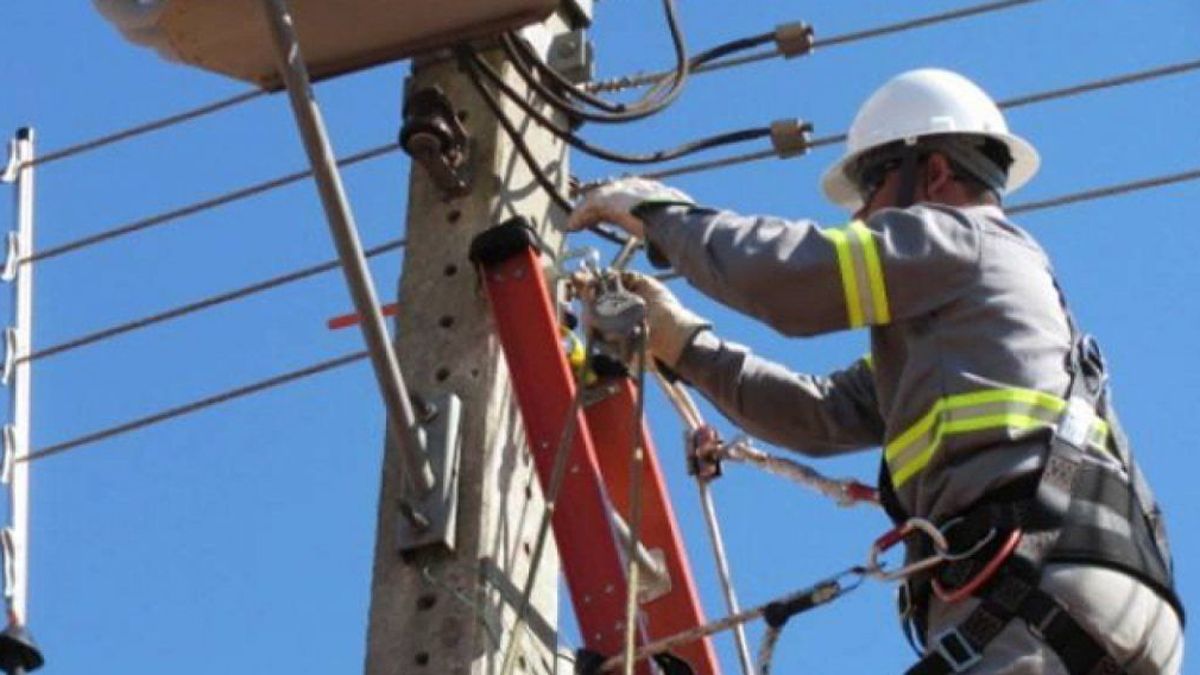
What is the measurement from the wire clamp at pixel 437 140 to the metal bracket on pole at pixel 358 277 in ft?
1.94

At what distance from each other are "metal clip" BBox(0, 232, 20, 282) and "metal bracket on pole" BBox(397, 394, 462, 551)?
250cm

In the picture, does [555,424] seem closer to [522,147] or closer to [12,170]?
[522,147]

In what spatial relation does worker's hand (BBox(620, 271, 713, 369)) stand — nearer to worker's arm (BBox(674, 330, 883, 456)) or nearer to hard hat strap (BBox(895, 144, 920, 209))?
worker's arm (BBox(674, 330, 883, 456))

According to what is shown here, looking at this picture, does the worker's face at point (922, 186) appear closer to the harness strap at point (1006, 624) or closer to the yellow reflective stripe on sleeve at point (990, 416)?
the yellow reflective stripe on sleeve at point (990, 416)

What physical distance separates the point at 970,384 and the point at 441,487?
1078mm

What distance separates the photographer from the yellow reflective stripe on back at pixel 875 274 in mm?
5949

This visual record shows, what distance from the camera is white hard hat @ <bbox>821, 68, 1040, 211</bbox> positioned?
6473 millimetres

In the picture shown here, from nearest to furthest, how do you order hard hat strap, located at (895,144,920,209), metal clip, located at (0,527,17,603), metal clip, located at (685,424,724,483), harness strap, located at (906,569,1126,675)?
1. harness strap, located at (906,569,1126,675)
2. hard hat strap, located at (895,144,920,209)
3. metal clip, located at (685,424,724,483)
4. metal clip, located at (0,527,17,603)

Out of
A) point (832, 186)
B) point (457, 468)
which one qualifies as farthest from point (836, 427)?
point (457, 468)

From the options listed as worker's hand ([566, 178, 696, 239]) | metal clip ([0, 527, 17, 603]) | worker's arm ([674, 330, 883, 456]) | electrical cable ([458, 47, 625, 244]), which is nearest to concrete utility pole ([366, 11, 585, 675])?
electrical cable ([458, 47, 625, 244])

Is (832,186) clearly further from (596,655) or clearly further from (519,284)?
(596,655)

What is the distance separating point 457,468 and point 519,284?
1.34ft

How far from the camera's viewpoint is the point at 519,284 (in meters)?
6.50

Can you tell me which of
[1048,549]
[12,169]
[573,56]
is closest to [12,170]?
[12,169]
